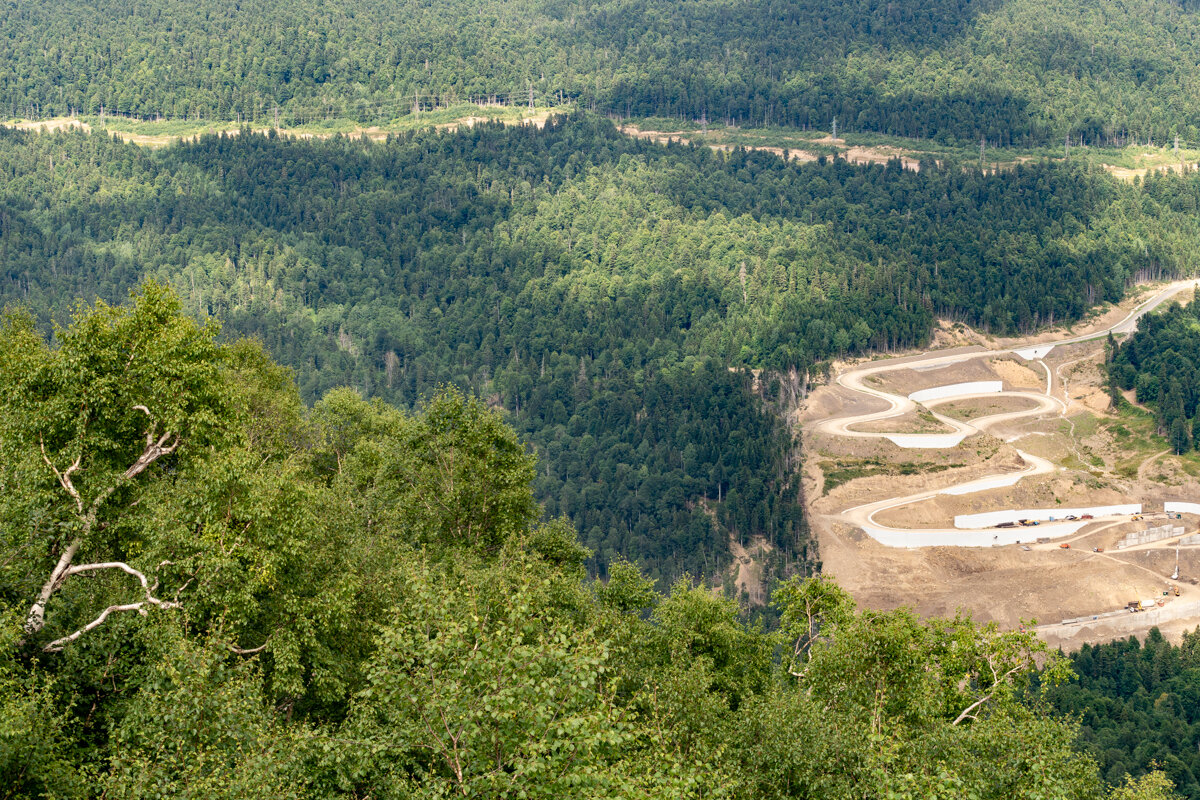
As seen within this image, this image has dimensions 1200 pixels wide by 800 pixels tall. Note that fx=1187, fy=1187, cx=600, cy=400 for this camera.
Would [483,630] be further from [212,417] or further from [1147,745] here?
[1147,745]

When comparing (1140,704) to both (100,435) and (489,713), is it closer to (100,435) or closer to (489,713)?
(489,713)

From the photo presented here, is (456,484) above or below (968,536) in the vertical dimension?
above

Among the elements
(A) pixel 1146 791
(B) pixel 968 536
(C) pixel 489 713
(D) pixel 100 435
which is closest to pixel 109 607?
(D) pixel 100 435

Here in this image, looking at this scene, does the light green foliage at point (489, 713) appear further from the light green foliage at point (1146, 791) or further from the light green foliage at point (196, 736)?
the light green foliage at point (1146, 791)

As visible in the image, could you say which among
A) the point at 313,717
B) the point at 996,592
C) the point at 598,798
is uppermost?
the point at 598,798

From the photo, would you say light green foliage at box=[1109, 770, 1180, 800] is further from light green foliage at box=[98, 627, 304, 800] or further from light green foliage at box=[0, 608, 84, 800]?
light green foliage at box=[0, 608, 84, 800]

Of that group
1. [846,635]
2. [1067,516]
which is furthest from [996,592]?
[846,635]

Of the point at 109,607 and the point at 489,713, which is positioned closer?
the point at 489,713

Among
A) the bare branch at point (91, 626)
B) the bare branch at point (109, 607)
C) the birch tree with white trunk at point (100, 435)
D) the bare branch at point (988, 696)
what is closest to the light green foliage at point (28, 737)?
the bare branch at point (91, 626)
